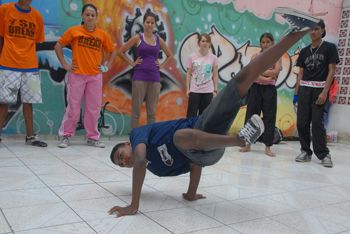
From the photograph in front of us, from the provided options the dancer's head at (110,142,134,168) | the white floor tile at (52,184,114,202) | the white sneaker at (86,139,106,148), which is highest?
the dancer's head at (110,142,134,168)

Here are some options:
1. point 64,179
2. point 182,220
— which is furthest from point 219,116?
point 64,179

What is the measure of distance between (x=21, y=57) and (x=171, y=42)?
2180 mm

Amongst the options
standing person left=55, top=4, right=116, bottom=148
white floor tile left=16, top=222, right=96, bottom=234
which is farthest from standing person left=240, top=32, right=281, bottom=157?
white floor tile left=16, top=222, right=96, bottom=234

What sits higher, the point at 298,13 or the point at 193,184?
the point at 298,13

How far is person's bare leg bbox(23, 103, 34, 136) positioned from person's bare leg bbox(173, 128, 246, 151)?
8.94 ft

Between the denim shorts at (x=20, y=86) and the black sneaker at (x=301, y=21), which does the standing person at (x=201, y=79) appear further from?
the black sneaker at (x=301, y=21)

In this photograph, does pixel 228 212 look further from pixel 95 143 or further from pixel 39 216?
pixel 95 143

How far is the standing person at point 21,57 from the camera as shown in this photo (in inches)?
166

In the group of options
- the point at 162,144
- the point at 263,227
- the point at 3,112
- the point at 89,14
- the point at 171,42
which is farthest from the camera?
the point at 171,42

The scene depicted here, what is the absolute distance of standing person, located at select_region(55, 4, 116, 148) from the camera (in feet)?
14.8

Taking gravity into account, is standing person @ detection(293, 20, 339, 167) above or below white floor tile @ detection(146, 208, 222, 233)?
above

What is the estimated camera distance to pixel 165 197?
2777mm

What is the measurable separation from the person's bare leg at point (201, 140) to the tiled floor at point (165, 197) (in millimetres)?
450

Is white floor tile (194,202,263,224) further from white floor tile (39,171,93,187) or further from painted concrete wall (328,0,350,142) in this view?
painted concrete wall (328,0,350,142)
